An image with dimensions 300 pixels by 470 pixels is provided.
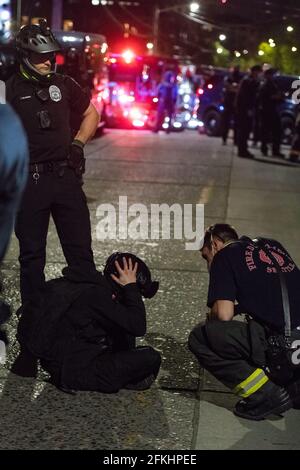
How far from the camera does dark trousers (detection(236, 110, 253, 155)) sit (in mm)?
16891

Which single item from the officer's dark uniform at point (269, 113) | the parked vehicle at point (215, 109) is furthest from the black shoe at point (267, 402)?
the parked vehicle at point (215, 109)

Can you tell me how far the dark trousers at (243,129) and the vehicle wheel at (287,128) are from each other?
5281 mm

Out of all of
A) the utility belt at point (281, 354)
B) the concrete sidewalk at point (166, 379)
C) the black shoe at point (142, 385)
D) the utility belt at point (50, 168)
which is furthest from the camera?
the utility belt at point (50, 168)

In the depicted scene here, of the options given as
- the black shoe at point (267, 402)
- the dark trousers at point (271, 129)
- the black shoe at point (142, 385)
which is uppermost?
the black shoe at point (267, 402)

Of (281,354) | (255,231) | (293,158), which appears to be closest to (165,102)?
(293,158)

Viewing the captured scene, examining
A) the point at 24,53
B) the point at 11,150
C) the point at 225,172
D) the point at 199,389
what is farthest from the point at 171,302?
the point at 225,172

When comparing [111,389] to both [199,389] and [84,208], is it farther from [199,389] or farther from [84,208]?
[84,208]

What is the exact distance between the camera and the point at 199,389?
4.57 metres

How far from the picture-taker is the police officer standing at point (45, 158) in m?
5.06

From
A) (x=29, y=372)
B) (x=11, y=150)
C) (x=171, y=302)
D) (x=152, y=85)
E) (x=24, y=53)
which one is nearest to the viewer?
(x=11, y=150)

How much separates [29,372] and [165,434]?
1028 millimetres

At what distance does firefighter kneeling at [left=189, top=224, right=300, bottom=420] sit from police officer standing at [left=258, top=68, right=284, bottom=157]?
13689 mm

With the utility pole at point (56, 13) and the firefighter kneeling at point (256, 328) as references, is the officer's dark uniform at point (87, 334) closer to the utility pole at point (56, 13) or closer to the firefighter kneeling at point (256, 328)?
the firefighter kneeling at point (256, 328)
